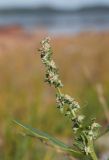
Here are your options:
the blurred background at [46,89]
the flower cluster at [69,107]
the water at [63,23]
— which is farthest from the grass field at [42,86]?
the water at [63,23]

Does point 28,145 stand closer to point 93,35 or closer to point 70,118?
point 70,118

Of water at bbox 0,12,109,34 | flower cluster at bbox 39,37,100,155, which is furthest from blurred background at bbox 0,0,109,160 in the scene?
water at bbox 0,12,109,34

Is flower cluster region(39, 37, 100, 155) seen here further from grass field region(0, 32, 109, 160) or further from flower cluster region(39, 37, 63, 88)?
grass field region(0, 32, 109, 160)

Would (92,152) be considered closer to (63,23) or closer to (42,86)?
(42,86)

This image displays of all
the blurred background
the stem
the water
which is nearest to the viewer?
the stem

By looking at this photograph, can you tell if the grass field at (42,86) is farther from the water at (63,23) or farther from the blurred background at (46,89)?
the water at (63,23)

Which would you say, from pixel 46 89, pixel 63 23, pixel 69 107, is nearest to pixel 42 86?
pixel 46 89
